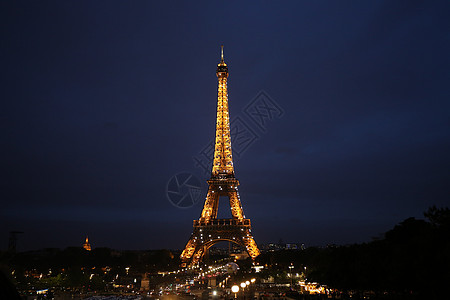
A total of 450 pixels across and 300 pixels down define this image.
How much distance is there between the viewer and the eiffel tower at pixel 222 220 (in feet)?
235

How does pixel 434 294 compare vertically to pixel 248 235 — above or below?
below

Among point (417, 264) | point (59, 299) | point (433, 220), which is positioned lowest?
point (59, 299)

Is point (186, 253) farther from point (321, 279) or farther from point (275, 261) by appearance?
point (321, 279)

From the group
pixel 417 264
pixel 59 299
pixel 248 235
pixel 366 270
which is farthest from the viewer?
pixel 248 235

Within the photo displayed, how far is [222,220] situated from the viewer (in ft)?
240

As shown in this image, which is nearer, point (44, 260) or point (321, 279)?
point (321, 279)

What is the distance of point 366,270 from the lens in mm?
27797

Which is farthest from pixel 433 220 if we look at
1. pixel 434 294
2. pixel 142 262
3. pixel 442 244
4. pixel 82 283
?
pixel 142 262

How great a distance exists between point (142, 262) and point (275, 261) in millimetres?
36738

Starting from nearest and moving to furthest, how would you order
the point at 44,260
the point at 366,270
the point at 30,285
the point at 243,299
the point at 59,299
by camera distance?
the point at 366,270 < the point at 243,299 < the point at 59,299 < the point at 30,285 < the point at 44,260

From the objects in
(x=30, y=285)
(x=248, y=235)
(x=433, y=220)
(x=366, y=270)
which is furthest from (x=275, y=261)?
(x=433, y=220)

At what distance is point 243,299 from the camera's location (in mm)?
35469

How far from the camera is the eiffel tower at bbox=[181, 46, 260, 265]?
71.7 meters

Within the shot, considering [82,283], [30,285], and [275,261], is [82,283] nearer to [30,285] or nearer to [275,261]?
[30,285]
